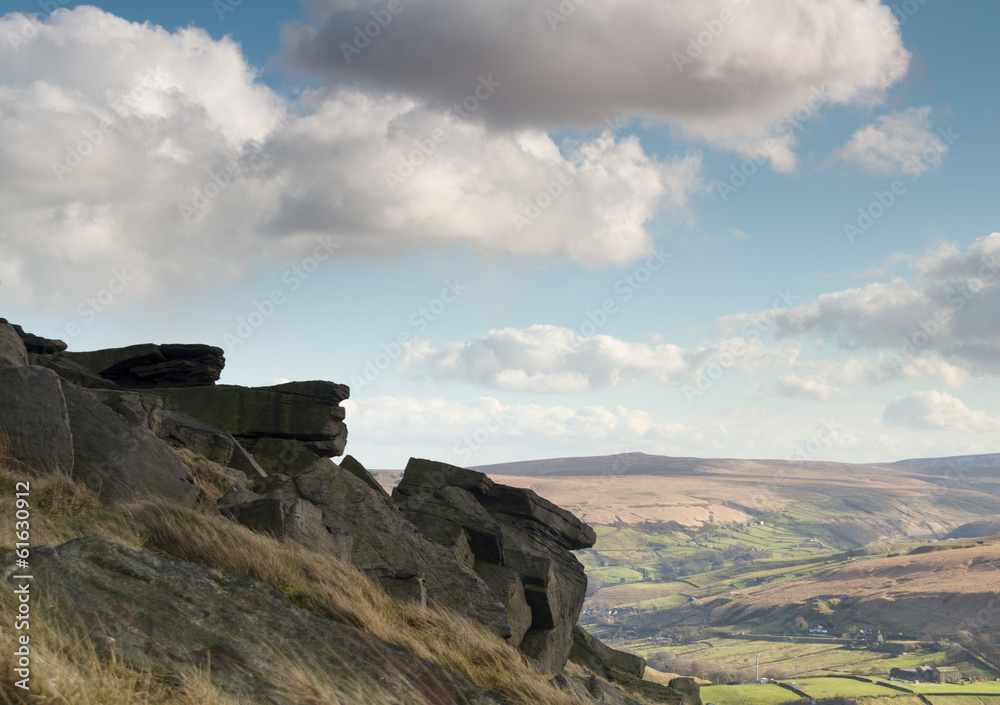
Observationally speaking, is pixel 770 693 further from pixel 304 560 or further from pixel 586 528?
pixel 304 560

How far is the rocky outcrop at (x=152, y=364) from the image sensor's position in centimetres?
3059

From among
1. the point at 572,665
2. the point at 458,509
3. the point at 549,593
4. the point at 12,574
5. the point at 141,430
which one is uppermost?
the point at 141,430

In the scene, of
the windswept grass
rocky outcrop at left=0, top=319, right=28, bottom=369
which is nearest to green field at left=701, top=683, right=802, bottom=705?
the windswept grass

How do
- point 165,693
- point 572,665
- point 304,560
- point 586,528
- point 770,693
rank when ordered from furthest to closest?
point 770,693, point 586,528, point 572,665, point 304,560, point 165,693

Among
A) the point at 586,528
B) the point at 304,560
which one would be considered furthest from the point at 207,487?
the point at 586,528

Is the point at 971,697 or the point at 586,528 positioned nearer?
the point at 586,528

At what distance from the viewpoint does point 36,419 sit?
14.2 meters

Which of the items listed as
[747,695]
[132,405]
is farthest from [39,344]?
[747,695]

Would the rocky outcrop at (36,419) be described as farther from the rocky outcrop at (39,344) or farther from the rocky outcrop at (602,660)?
the rocky outcrop at (602,660)

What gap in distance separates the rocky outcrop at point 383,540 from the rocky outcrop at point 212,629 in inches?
281

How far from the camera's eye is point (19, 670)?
564cm

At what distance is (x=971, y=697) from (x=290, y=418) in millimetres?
151655

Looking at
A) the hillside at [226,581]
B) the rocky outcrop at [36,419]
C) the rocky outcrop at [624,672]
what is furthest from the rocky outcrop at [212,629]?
the rocky outcrop at [624,672]

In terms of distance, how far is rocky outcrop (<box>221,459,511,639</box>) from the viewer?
16.9 m
